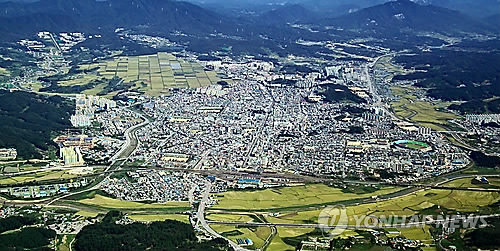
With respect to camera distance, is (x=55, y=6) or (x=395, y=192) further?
(x=55, y=6)

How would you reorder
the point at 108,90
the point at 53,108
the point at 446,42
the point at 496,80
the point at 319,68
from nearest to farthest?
the point at 53,108 < the point at 108,90 < the point at 496,80 < the point at 319,68 < the point at 446,42

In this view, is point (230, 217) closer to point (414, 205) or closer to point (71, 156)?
point (414, 205)

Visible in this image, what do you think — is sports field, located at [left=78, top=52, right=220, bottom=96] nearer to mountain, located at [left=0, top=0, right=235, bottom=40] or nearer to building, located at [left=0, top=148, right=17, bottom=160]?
building, located at [left=0, top=148, right=17, bottom=160]

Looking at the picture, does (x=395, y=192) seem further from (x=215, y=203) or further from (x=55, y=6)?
(x=55, y=6)

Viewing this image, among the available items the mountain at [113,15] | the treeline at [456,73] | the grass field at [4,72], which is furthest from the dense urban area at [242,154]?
the mountain at [113,15]

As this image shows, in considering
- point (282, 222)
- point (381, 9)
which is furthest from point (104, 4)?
point (282, 222)
